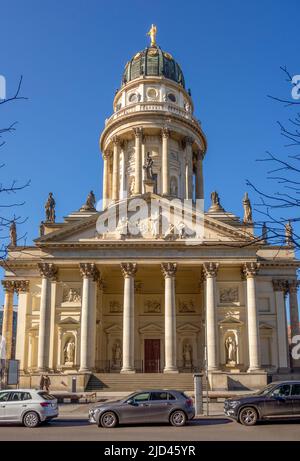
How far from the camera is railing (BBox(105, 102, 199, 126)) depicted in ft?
201

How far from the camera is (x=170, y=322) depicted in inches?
1592

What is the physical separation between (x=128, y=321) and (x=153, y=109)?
29.8 m

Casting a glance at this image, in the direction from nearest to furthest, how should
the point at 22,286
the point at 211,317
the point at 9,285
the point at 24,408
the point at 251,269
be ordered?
the point at 24,408 < the point at 211,317 < the point at 251,269 < the point at 22,286 < the point at 9,285

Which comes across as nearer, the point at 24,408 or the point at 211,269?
the point at 24,408

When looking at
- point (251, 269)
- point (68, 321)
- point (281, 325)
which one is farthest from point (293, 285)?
point (68, 321)

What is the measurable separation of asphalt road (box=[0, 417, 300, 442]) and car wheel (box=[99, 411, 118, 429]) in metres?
0.39

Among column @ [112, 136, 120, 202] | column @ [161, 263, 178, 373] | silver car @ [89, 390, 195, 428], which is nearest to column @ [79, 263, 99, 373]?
column @ [161, 263, 178, 373]

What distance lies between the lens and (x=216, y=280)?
43.3 meters

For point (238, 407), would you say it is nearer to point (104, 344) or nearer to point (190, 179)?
point (104, 344)

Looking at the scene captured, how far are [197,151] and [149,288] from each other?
76.7ft

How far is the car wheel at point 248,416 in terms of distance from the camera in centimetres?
1938

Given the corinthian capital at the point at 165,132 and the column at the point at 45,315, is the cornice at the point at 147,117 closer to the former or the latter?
the corinthian capital at the point at 165,132

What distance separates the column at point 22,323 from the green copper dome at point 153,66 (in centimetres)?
3316

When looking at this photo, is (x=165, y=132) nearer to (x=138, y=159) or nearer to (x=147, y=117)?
(x=147, y=117)
